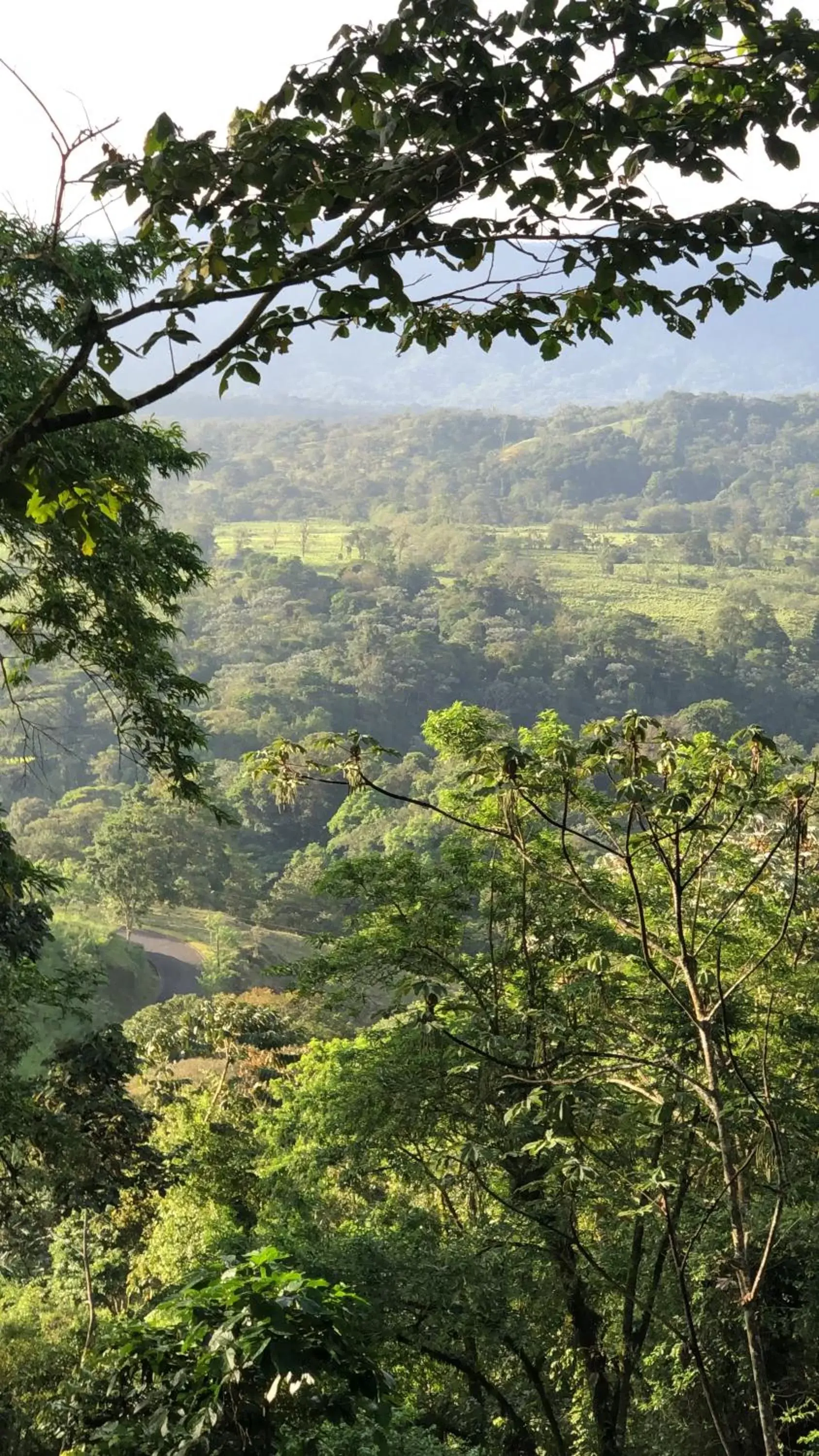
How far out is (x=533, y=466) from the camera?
12569 cm

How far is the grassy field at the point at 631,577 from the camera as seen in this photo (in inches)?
2921

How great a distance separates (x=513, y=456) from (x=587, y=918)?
126426 mm

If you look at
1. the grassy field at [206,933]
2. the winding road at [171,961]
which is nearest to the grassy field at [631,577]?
the grassy field at [206,933]

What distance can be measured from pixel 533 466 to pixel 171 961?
101 meters

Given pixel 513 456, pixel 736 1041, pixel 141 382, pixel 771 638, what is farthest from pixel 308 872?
pixel 141 382

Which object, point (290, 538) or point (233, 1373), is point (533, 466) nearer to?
point (290, 538)

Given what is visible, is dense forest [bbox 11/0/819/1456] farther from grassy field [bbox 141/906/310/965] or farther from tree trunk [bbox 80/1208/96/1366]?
grassy field [bbox 141/906/310/965]

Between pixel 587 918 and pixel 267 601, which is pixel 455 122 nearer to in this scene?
pixel 587 918

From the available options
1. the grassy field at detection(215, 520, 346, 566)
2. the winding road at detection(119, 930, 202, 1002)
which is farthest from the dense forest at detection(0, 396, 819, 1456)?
the grassy field at detection(215, 520, 346, 566)

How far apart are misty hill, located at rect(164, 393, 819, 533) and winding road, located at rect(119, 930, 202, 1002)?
220 ft

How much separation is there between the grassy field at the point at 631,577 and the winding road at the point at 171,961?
40.9 meters

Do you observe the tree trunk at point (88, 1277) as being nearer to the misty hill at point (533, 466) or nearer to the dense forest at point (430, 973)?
the dense forest at point (430, 973)

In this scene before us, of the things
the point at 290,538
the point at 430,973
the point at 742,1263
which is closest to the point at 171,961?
the point at 430,973

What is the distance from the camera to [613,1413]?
6.44 meters
